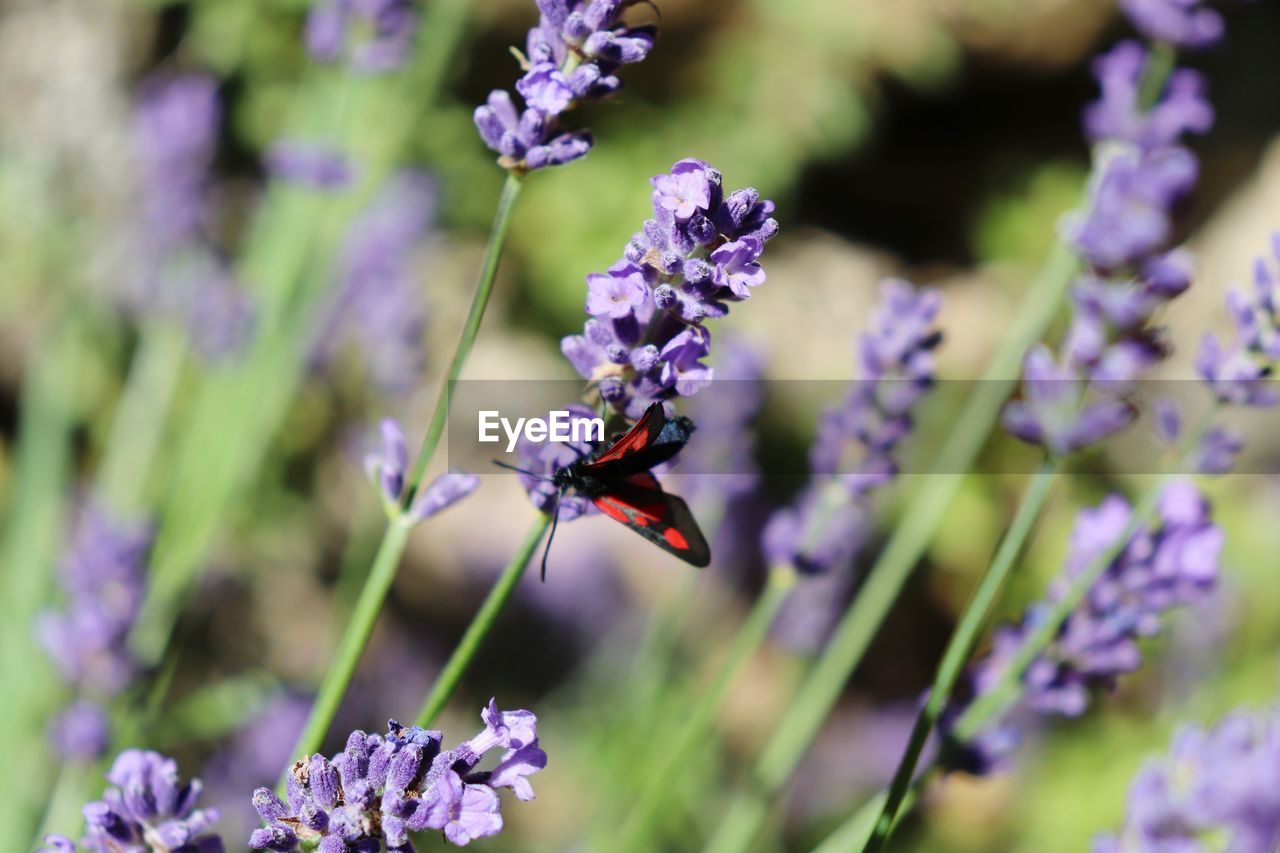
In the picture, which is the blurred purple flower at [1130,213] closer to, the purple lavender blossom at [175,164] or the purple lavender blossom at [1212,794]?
the purple lavender blossom at [1212,794]

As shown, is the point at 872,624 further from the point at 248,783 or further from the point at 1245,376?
the point at 248,783

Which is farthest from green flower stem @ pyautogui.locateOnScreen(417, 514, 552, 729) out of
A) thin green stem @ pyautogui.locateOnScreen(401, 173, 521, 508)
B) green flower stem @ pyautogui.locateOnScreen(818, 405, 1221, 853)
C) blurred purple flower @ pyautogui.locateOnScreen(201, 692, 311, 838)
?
blurred purple flower @ pyautogui.locateOnScreen(201, 692, 311, 838)

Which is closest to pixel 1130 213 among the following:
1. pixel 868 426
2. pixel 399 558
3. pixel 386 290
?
pixel 868 426

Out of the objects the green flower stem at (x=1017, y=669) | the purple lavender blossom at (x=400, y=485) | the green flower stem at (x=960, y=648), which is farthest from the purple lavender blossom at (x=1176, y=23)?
the purple lavender blossom at (x=400, y=485)

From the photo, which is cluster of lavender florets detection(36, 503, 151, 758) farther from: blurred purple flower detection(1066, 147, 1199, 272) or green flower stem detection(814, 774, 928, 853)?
blurred purple flower detection(1066, 147, 1199, 272)

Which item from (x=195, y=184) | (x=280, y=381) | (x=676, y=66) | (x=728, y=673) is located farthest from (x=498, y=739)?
(x=676, y=66)

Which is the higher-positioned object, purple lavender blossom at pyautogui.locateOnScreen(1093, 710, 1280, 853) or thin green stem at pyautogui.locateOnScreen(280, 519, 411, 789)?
thin green stem at pyautogui.locateOnScreen(280, 519, 411, 789)
